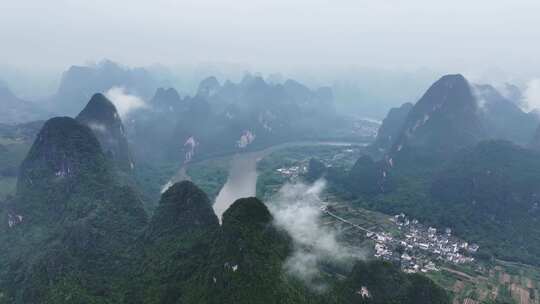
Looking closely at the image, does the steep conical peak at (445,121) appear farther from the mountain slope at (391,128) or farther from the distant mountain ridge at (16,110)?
the distant mountain ridge at (16,110)

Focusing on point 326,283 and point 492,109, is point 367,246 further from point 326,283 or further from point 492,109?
point 492,109

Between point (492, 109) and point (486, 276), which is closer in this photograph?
point (486, 276)

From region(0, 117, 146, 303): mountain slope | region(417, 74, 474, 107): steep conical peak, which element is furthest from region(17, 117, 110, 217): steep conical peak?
region(417, 74, 474, 107): steep conical peak

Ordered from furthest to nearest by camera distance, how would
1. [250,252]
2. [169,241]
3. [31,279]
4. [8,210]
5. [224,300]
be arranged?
[8,210] < [169,241] < [31,279] < [250,252] < [224,300]

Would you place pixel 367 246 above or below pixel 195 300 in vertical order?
below

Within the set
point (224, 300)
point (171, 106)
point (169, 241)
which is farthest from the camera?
point (171, 106)

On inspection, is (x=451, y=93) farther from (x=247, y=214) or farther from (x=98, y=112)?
(x=98, y=112)

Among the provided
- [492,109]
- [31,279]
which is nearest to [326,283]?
[31,279]
